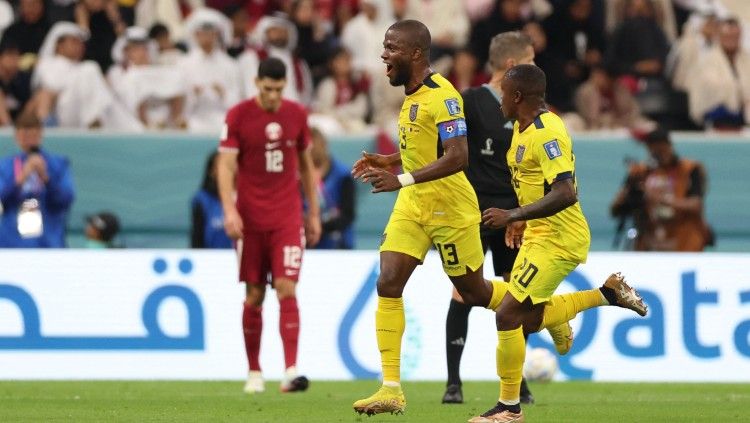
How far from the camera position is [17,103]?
1800 cm

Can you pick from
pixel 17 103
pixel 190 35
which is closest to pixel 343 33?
pixel 190 35

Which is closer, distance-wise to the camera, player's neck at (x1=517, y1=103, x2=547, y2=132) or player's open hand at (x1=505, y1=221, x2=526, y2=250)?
player's neck at (x1=517, y1=103, x2=547, y2=132)

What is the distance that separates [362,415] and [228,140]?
319 cm

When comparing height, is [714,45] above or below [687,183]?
above

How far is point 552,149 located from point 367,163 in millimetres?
1075

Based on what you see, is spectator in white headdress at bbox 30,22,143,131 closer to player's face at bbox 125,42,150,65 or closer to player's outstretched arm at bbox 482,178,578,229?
player's face at bbox 125,42,150,65

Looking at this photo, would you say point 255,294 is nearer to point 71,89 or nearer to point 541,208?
point 541,208

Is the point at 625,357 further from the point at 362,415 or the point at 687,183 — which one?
the point at 362,415

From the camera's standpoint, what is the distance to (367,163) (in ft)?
31.2

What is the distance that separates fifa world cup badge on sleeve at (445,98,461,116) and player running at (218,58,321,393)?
290cm

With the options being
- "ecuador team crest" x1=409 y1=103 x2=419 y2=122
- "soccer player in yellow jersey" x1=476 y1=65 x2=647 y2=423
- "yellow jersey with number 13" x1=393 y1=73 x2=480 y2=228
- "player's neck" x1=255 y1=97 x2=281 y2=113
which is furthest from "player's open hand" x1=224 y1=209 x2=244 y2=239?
"soccer player in yellow jersey" x1=476 y1=65 x2=647 y2=423

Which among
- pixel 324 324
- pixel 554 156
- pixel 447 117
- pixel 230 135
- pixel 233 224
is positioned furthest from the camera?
pixel 324 324

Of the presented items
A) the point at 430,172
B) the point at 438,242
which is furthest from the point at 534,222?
the point at 430,172

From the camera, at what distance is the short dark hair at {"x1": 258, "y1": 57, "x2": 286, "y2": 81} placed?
39.5ft
